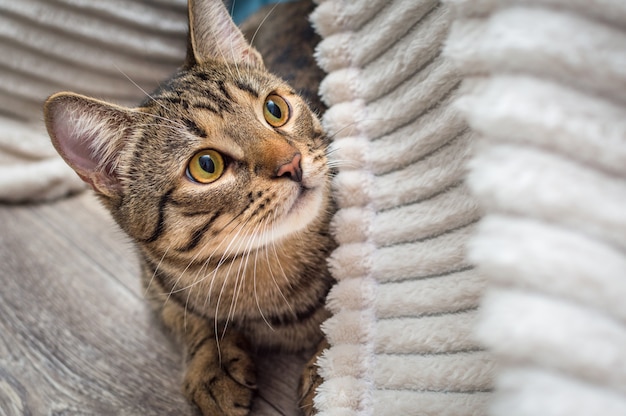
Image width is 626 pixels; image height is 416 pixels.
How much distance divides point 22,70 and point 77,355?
1.08 metres

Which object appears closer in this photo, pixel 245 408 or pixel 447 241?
pixel 447 241

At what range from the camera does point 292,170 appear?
96 centimetres

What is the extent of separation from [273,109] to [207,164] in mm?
206

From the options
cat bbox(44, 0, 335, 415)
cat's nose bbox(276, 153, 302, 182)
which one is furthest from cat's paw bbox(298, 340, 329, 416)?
cat's nose bbox(276, 153, 302, 182)

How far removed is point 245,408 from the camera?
1.07m

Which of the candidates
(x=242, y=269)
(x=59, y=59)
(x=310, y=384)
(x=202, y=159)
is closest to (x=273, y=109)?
(x=202, y=159)

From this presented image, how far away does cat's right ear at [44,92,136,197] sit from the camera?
98cm

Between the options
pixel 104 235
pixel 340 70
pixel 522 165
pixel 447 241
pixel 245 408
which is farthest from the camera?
pixel 104 235

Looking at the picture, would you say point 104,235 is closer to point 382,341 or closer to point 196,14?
point 196,14

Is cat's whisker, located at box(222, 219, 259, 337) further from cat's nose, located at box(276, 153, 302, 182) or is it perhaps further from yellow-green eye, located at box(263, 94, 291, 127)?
yellow-green eye, located at box(263, 94, 291, 127)

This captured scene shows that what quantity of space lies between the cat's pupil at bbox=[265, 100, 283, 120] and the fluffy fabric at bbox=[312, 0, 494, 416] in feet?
0.47

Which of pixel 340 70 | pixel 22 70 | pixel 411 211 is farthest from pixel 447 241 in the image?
pixel 22 70

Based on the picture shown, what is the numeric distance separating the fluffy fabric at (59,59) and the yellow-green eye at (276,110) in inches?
33.0

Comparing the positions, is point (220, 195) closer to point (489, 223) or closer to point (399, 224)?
point (399, 224)
